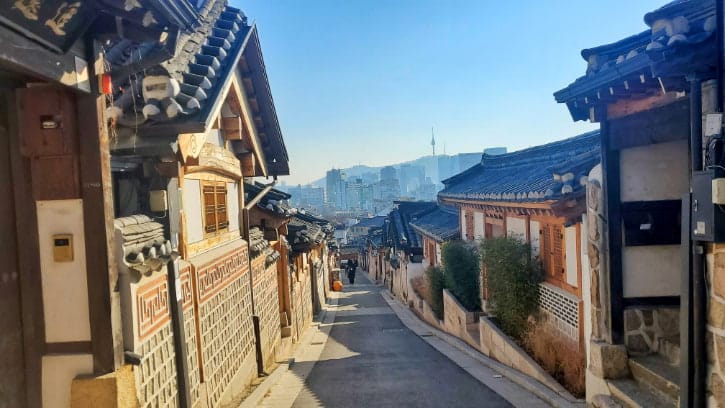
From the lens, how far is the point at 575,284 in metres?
10.0

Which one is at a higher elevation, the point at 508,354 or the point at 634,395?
the point at 634,395

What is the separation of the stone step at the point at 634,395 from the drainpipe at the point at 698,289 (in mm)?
1406

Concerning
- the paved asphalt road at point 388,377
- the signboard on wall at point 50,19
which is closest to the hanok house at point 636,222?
the paved asphalt road at point 388,377

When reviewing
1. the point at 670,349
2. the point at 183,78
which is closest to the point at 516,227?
the point at 670,349

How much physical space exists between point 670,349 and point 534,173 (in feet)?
29.7

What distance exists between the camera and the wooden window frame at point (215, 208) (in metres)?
7.85

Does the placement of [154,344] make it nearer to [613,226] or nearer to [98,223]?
[98,223]

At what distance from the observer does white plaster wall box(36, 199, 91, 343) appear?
414cm

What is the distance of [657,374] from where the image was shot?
227 inches

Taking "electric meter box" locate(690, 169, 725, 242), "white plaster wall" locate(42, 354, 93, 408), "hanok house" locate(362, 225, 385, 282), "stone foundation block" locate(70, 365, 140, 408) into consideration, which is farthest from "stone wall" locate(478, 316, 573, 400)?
"hanok house" locate(362, 225, 385, 282)

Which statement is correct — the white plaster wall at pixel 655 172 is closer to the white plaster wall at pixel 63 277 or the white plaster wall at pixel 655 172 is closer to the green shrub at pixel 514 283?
the green shrub at pixel 514 283

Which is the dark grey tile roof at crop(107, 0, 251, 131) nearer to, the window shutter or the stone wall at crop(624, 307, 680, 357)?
the stone wall at crop(624, 307, 680, 357)

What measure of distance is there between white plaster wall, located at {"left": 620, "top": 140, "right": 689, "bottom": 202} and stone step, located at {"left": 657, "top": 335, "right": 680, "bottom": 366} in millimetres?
1916

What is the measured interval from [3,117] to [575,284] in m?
10.1
